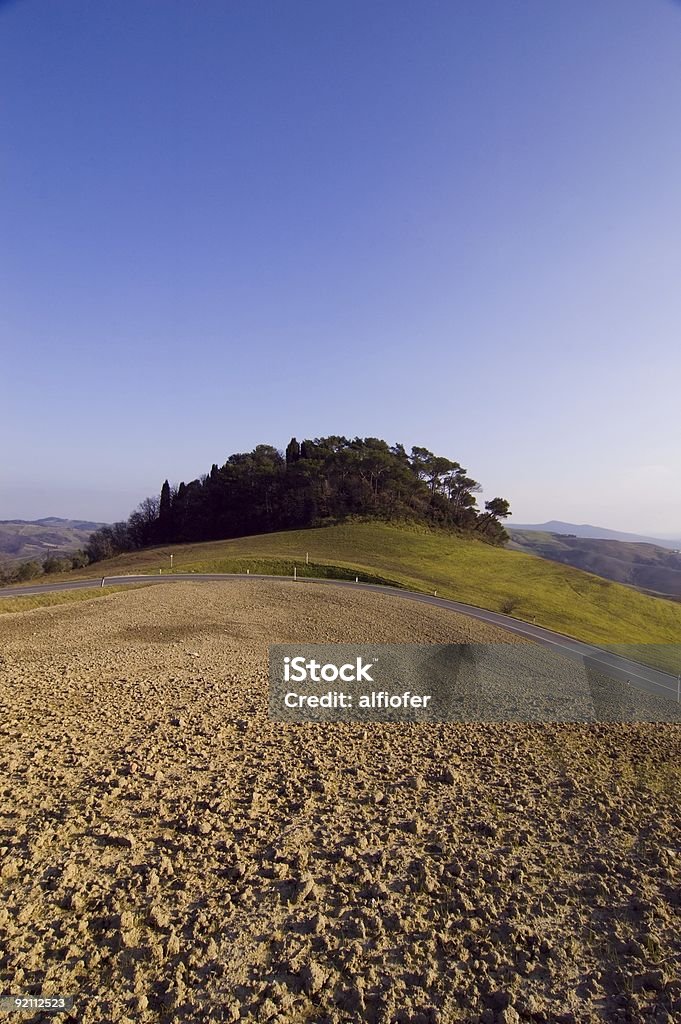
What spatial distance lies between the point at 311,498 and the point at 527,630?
163ft

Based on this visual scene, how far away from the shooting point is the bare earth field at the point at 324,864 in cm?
547

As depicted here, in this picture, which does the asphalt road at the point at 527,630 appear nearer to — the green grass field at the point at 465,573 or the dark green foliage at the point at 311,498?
the green grass field at the point at 465,573

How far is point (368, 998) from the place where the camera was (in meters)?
5.38

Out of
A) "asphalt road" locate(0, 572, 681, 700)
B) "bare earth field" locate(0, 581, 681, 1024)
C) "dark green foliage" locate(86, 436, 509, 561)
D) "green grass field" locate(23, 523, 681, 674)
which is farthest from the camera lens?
"dark green foliage" locate(86, 436, 509, 561)

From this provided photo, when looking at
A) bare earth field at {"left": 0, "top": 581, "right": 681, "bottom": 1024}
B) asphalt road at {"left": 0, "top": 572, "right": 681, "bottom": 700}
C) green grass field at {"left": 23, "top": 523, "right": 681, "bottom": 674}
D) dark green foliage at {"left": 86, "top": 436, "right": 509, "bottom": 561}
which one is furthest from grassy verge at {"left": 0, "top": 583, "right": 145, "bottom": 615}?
dark green foliage at {"left": 86, "top": 436, "right": 509, "bottom": 561}

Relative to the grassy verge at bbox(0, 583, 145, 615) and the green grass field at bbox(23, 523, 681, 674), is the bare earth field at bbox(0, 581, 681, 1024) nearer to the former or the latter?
the grassy verge at bbox(0, 583, 145, 615)

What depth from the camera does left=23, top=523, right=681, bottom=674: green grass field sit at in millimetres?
38094

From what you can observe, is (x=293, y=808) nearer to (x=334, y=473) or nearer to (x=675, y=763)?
(x=675, y=763)

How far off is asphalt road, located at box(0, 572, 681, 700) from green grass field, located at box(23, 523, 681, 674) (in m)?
2.34

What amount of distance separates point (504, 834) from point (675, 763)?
6858 millimetres

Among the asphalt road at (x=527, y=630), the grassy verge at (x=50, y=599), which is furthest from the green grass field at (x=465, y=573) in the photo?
the grassy verge at (x=50, y=599)

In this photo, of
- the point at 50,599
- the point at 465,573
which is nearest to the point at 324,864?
the point at 50,599

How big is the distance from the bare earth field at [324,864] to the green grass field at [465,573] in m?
24.7

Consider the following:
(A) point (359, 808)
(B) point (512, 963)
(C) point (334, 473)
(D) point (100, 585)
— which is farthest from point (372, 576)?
(C) point (334, 473)
